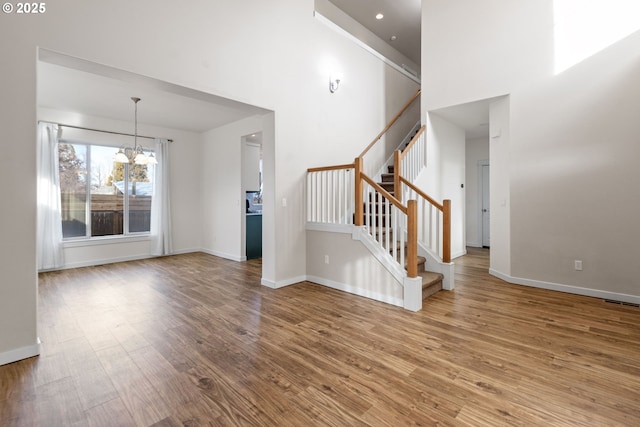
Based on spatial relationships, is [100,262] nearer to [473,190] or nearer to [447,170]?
[447,170]

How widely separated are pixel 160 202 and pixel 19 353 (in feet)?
14.9

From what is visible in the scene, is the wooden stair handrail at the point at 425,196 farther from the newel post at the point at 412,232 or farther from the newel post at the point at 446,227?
the newel post at the point at 412,232

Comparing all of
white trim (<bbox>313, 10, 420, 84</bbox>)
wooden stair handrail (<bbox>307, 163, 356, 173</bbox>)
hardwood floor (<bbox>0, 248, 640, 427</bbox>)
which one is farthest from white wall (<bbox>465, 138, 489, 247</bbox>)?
wooden stair handrail (<bbox>307, 163, 356, 173</bbox>)

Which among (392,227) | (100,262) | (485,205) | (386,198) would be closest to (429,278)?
(392,227)

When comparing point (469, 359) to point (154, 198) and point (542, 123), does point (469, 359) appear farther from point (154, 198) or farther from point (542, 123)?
point (154, 198)

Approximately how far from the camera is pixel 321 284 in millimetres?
4332

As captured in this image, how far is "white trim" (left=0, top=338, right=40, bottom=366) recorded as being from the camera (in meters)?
2.22

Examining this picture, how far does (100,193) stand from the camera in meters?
5.96

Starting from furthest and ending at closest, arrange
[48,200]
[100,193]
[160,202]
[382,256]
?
[160,202] < [100,193] < [48,200] < [382,256]

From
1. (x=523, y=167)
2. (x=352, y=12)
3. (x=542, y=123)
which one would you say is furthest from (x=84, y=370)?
(x=352, y=12)

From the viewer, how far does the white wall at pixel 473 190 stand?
291 inches

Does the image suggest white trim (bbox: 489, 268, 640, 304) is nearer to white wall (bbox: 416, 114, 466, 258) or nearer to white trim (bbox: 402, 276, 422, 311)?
white wall (bbox: 416, 114, 466, 258)

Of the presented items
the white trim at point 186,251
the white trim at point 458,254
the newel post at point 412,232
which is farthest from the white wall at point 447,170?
the white trim at point 186,251

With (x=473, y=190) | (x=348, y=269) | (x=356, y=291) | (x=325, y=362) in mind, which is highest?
(x=473, y=190)
